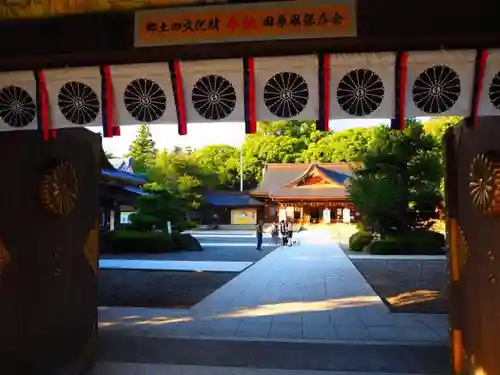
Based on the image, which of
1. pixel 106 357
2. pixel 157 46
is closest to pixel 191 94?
pixel 157 46

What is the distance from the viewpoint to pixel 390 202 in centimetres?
2123

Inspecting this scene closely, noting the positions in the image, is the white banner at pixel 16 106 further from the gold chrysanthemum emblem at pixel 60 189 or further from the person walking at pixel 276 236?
the person walking at pixel 276 236

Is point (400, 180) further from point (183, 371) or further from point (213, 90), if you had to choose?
point (213, 90)

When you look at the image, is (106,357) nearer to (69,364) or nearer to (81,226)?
(69,364)

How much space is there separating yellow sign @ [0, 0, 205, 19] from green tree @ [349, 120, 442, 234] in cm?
1818

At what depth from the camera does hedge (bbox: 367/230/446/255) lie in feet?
71.8

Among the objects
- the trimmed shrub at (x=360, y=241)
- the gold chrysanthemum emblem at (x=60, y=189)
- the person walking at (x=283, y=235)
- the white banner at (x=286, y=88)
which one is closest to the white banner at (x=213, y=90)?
the white banner at (x=286, y=88)

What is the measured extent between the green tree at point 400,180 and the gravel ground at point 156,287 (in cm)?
942

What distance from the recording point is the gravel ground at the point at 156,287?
1012cm

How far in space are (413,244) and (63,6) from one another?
20267 mm

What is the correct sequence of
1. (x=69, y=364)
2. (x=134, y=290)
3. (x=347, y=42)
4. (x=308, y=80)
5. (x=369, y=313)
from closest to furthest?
(x=347, y=42), (x=308, y=80), (x=69, y=364), (x=369, y=313), (x=134, y=290)

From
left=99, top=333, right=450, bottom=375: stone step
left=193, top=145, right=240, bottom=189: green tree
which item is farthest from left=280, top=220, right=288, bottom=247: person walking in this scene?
left=193, top=145, right=240, bottom=189: green tree

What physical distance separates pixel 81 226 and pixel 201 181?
120 ft

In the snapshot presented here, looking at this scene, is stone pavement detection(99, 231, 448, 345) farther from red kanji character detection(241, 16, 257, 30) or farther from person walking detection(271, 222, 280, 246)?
person walking detection(271, 222, 280, 246)
